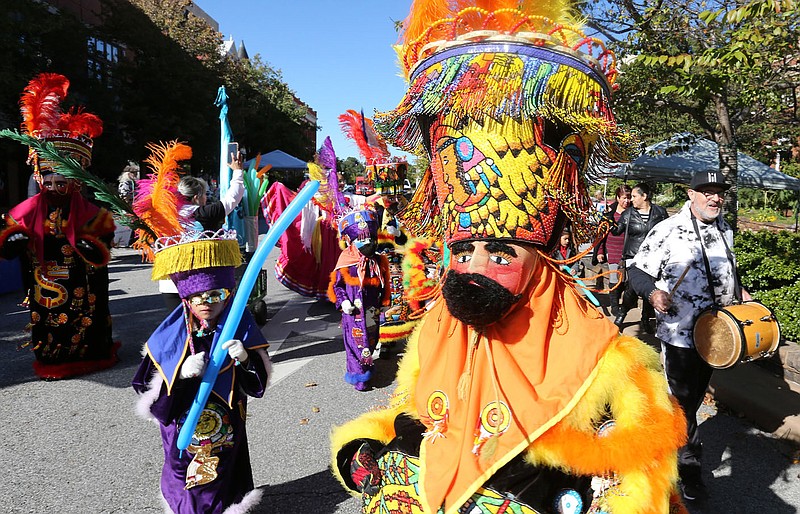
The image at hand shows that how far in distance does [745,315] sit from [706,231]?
1.74 ft

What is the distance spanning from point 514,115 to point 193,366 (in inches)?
71.5

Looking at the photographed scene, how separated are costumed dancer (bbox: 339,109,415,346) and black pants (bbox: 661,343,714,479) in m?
2.32

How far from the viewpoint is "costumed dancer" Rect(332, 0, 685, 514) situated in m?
1.58

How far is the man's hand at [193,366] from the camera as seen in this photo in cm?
241

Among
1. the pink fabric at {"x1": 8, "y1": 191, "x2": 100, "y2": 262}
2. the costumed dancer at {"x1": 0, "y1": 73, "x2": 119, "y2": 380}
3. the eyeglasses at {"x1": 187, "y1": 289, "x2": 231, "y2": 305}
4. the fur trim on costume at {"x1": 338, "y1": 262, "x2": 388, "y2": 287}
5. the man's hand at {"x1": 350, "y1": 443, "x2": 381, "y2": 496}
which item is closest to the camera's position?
the man's hand at {"x1": 350, "y1": 443, "x2": 381, "y2": 496}

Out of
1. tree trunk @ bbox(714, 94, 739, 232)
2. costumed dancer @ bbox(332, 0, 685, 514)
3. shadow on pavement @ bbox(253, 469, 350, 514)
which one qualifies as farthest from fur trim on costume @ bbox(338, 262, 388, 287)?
tree trunk @ bbox(714, 94, 739, 232)

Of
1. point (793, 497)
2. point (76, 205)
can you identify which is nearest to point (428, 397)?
point (793, 497)

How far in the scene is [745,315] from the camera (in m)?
2.90

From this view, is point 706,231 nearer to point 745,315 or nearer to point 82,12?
point 745,315

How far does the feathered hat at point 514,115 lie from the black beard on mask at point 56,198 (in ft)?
14.4

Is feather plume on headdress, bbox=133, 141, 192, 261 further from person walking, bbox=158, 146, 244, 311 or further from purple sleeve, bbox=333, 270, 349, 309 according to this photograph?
purple sleeve, bbox=333, 270, 349, 309

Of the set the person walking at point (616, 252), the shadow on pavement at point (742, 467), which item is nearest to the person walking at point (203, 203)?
the shadow on pavement at point (742, 467)

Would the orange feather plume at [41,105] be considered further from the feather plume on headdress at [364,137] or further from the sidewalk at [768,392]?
the sidewalk at [768,392]

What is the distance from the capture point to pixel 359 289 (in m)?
5.02
